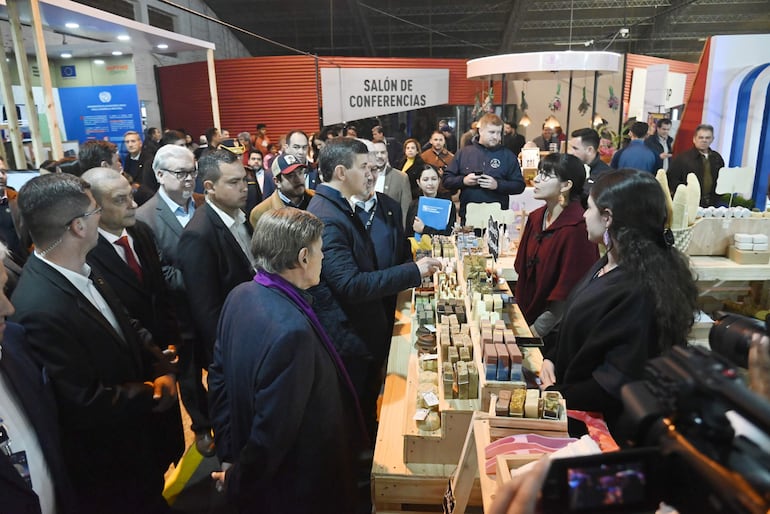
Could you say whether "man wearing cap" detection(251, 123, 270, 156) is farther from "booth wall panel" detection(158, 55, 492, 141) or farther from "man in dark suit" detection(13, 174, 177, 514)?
"man in dark suit" detection(13, 174, 177, 514)

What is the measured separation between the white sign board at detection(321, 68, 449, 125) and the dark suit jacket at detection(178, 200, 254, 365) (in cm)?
903

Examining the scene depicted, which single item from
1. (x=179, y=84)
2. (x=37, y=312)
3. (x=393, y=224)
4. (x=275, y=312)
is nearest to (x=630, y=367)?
(x=275, y=312)

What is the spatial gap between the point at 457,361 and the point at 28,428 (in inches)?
58.4

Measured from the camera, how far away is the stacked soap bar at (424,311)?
2842 millimetres

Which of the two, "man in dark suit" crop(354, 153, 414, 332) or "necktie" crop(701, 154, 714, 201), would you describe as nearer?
"man in dark suit" crop(354, 153, 414, 332)

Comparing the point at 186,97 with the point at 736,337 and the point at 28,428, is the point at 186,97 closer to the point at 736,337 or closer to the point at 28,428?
the point at 28,428

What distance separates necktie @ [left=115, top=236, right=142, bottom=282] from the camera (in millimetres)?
2474

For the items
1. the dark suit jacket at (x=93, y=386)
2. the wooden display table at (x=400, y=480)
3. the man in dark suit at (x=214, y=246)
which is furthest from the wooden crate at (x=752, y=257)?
the dark suit jacket at (x=93, y=386)

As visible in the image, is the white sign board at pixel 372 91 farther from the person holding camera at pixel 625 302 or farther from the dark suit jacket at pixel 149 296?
the person holding camera at pixel 625 302

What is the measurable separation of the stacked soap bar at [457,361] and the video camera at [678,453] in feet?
3.99

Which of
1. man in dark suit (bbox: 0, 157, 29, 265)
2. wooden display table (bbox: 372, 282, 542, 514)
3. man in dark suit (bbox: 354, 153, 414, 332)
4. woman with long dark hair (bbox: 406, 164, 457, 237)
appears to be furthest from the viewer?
woman with long dark hair (bbox: 406, 164, 457, 237)

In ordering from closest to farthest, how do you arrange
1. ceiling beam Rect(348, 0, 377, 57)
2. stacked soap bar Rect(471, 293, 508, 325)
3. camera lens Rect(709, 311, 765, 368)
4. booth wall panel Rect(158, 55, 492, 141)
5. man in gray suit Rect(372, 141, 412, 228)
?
camera lens Rect(709, 311, 765, 368)
stacked soap bar Rect(471, 293, 508, 325)
man in gray suit Rect(372, 141, 412, 228)
booth wall panel Rect(158, 55, 492, 141)
ceiling beam Rect(348, 0, 377, 57)

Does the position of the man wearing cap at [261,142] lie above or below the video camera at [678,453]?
above

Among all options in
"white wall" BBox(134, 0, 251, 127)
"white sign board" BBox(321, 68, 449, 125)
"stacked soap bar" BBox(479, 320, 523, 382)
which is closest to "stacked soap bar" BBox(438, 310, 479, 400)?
"stacked soap bar" BBox(479, 320, 523, 382)
